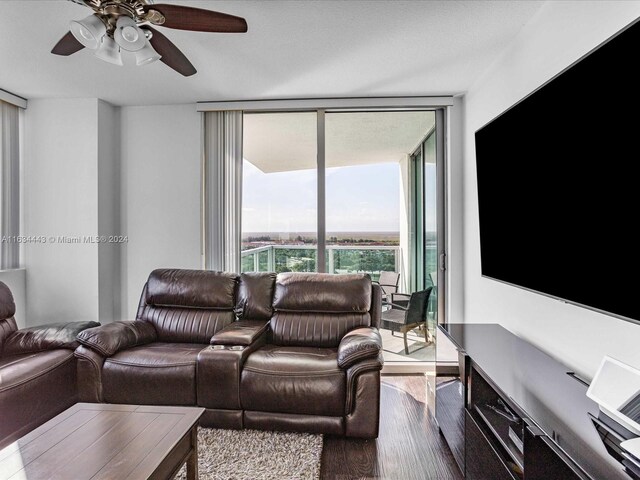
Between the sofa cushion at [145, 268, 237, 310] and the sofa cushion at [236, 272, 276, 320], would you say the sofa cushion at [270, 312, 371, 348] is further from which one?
the sofa cushion at [145, 268, 237, 310]

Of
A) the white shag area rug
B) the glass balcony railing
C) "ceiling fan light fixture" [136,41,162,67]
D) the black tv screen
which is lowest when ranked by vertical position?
the white shag area rug

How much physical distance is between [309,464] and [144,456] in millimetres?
988

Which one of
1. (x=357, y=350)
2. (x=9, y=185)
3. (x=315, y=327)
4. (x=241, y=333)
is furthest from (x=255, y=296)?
(x=9, y=185)

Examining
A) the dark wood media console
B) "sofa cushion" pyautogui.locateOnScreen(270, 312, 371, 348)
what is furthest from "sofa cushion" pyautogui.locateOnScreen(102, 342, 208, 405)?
the dark wood media console

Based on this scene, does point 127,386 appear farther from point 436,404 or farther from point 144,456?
point 436,404

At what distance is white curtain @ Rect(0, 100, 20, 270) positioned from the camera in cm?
341

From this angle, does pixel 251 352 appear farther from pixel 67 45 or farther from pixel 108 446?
pixel 67 45

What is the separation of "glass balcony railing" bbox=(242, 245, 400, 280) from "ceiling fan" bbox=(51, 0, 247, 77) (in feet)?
7.27

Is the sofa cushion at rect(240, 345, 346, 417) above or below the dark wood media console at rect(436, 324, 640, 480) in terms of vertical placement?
below

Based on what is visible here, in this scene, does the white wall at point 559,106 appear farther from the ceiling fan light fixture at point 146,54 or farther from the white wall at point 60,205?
the white wall at point 60,205

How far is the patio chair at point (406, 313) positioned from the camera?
353cm

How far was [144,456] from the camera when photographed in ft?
4.85

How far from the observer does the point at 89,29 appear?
1653 mm

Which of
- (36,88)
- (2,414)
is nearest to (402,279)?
(2,414)
